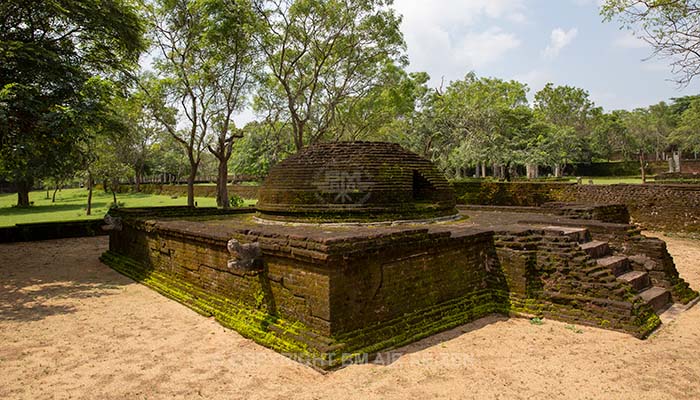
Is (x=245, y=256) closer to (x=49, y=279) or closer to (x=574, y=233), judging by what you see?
(x=574, y=233)

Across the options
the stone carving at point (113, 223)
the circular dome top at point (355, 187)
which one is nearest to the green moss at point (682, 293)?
the circular dome top at point (355, 187)

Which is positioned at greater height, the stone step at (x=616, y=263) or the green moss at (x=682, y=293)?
the stone step at (x=616, y=263)

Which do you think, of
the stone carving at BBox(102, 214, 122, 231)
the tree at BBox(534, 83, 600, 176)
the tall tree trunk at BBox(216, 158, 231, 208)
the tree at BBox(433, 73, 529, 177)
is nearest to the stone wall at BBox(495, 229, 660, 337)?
the stone carving at BBox(102, 214, 122, 231)

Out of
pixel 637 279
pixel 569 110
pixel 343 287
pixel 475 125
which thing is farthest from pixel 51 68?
pixel 569 110

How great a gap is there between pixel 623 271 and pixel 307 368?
618cm

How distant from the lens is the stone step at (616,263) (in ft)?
24.3

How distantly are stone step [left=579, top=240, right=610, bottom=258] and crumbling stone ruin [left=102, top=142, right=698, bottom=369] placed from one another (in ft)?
0.13

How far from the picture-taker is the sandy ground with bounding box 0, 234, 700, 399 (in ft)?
15.3

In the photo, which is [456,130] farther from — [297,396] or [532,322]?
[297,396]

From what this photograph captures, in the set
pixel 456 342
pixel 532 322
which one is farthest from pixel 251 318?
pixel 532 322

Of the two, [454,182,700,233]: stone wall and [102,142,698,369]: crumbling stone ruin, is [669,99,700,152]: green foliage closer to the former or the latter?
[454,182,700,233]: stone wall

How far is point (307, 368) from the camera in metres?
5.21

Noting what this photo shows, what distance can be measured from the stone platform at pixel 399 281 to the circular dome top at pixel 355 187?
2.49m

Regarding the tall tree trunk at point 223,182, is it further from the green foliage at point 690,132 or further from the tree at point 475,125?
the green foliage at point 690,132
